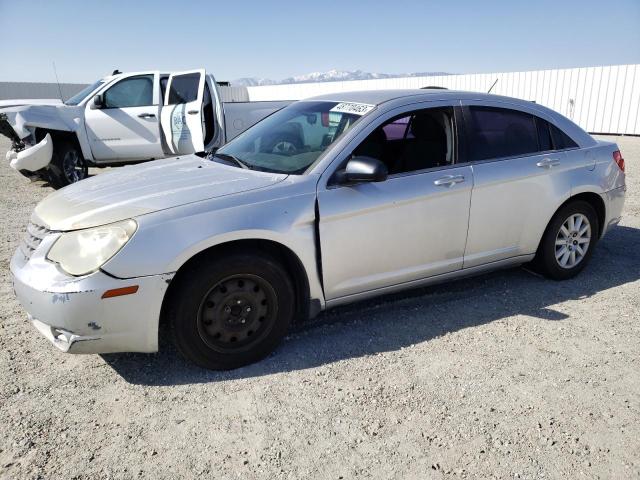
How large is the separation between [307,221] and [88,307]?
1.33 metres

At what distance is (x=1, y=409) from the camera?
8.98ft

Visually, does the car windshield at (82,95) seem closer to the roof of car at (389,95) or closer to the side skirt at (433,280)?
the roof of car at (389,95)

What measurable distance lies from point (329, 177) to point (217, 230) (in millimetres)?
821

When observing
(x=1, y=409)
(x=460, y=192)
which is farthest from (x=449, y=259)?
(x=1, y=409)

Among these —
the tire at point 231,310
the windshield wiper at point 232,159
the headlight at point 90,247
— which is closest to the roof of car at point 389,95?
the windshield wiper at point 232,159

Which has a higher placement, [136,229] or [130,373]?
[136,229]

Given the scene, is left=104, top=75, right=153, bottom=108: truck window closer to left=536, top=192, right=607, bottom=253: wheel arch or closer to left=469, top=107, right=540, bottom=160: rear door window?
left=469, top=107, right=540, bottom=160: rear door window

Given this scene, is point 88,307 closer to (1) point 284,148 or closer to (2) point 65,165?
(1) point 284,148

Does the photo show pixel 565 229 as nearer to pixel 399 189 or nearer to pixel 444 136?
pixel 444 136

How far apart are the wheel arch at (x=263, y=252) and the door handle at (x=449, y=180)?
119 cm

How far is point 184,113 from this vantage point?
8.62 meters

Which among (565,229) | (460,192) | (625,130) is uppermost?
(460,192)

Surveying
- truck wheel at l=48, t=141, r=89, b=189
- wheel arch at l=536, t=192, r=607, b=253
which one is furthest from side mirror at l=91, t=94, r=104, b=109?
wheel arch at l=536, t=192, r=607, b=253

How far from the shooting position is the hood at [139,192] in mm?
2838
